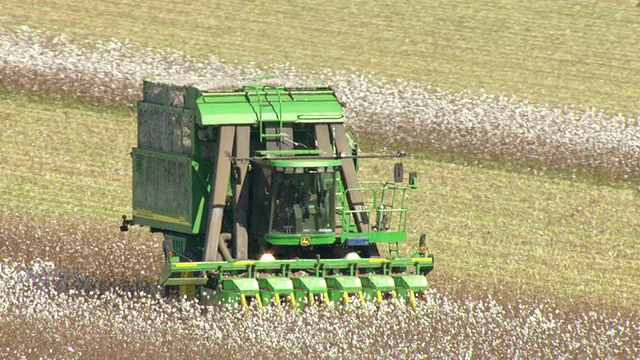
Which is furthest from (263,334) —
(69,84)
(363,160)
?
(69,84)

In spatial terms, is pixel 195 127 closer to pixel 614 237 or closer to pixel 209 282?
pixel 209 282

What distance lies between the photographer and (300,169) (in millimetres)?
18906

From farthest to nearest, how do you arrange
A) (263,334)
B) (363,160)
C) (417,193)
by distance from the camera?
(363,160) < (417,193) < (263,334)

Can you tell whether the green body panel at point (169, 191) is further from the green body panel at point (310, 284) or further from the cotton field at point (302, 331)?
the green body panel at point (310, 284)

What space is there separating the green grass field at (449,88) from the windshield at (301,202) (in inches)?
103

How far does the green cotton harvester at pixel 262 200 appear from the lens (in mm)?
18594

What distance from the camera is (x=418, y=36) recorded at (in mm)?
36875

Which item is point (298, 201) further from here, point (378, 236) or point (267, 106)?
point (267, 106)

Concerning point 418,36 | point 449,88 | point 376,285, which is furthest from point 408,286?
point 418,36

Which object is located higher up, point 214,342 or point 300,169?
point 300,169

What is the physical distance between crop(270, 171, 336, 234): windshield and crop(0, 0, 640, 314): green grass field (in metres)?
2.62

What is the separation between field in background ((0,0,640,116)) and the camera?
34.2 m

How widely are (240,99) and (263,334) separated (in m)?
5.06

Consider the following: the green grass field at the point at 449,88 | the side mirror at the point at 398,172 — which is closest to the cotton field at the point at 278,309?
the green grass field at the point at 449,88
